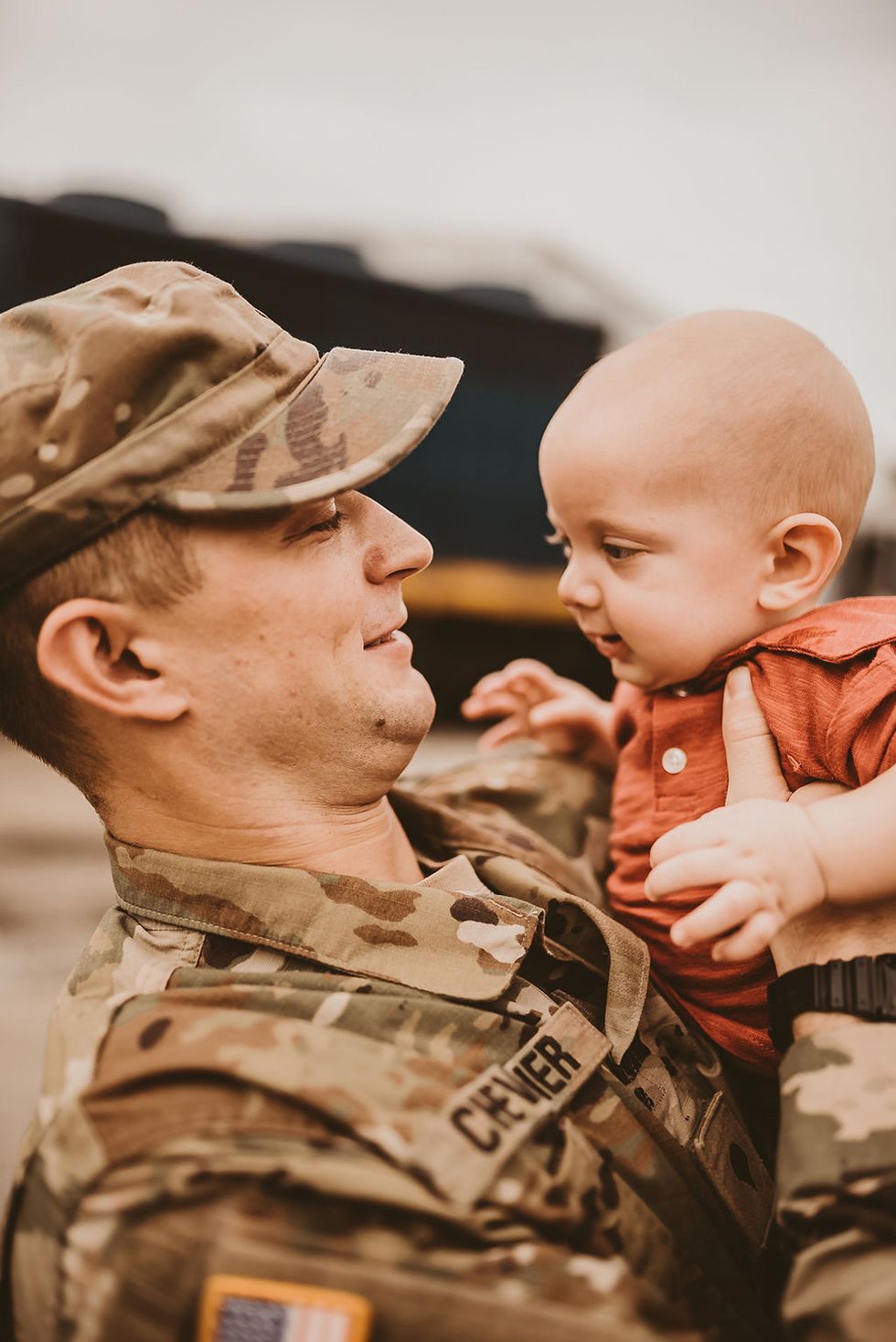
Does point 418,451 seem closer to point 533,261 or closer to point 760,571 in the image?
point 533,261

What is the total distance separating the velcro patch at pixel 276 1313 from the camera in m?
0.88

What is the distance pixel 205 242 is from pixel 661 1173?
15.2 feet

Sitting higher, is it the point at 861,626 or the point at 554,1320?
the point at 861,626

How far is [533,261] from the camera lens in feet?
18.2

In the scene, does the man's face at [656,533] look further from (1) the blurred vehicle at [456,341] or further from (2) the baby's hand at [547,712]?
(1) the blurred vehicle at [456,341]

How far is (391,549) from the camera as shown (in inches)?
60.8

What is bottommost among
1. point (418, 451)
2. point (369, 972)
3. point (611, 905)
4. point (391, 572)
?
point (418, 451)

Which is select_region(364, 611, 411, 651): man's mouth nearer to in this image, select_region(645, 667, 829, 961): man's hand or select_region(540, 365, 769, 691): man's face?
select_region(540, 365, 769, 691): man's face

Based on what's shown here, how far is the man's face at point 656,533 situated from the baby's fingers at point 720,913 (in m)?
0.51

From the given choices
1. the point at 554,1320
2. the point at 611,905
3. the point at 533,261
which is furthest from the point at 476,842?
the point at 533,261

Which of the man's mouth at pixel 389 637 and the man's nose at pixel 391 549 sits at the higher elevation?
the man's nose at pixel 391 549

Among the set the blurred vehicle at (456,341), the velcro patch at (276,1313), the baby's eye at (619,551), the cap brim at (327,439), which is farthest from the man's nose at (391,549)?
the blurred vehicle at (456,341)

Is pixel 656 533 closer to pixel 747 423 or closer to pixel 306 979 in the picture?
pixel 747 423

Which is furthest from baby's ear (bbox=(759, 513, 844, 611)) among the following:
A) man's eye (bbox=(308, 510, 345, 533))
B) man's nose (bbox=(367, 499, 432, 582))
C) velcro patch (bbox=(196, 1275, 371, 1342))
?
velcro patch (bbox=(196, 1275, 371, 1342))
